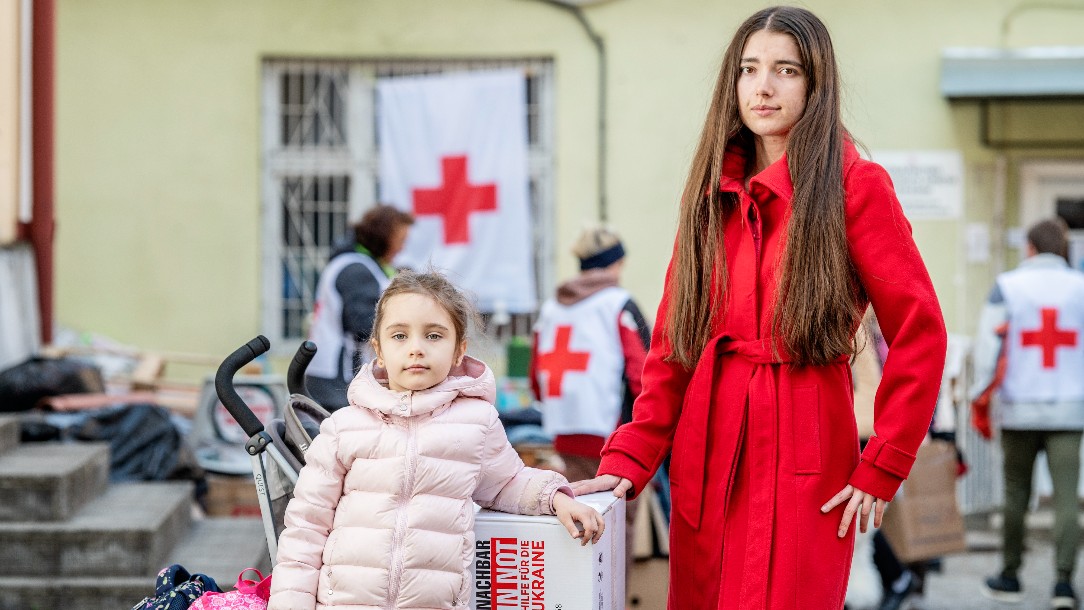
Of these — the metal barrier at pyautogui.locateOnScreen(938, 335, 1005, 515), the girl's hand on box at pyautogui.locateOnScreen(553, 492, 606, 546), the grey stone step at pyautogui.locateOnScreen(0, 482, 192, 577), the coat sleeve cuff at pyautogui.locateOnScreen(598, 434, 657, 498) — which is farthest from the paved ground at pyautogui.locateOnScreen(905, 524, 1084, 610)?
the girl's hand on box at pyautogui.locateOnScreen(553, 492, 606, 546)

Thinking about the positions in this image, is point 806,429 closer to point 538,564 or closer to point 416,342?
point 538,564

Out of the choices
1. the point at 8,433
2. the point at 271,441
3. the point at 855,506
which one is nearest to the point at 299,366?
the point at 271,441

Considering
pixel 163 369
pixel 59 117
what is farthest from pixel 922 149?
pixel 59 117

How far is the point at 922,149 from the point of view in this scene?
29.4 feet

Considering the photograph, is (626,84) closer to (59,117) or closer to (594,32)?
(594,32)

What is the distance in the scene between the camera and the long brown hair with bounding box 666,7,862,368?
2.54 metres

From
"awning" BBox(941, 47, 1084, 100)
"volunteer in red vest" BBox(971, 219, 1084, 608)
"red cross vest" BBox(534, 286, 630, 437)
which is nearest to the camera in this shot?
"red cross vest" BBox(534, 286, 630, 437)

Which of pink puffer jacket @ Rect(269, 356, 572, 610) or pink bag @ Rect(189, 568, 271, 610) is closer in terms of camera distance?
pink puffer jacket @ Rect(269, 356, 572, 610)

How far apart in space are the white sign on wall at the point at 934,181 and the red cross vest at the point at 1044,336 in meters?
2.42

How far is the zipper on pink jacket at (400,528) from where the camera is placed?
2.62 metres

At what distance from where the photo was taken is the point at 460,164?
8.89 meters

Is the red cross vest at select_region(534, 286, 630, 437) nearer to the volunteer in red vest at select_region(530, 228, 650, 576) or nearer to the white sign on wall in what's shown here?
the volunteer in red vest at select_region(530, 228, 650, 576)

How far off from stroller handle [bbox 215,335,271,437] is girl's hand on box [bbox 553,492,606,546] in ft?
2.65

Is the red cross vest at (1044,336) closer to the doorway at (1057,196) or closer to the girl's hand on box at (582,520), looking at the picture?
the doorway at (1057,196)
